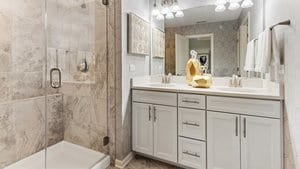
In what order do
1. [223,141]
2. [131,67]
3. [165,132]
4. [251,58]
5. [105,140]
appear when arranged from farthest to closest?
[131,67] < [105,140] < [165,132] < [251,58] < [223,141]

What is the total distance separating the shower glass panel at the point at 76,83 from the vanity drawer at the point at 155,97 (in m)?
0.38

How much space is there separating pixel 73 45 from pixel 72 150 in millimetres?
1383

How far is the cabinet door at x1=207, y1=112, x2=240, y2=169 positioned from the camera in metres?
1.74

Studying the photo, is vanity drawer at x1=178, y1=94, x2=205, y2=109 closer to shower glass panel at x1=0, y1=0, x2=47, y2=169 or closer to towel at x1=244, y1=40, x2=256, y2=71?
towel at x1=244, y1=40, x2=256, y2=71

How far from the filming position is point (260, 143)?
163 cm

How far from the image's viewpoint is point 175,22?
272 cm

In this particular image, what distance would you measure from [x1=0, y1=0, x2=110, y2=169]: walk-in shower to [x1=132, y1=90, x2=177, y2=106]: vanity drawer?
38 cm

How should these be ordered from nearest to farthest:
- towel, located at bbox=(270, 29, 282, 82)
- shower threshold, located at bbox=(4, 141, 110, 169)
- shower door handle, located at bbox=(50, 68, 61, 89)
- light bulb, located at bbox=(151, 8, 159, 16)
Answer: towel, located at bbox=(270, 29, 282, 82) → shower threshold, located at bbox=(4, 141, 110, 169) → shower door handle, located at bbox=(50, 68, 61, 89) → light bulb, located at bbox=(151, 8, 159, 16)

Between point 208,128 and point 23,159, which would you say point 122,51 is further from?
point 23,159

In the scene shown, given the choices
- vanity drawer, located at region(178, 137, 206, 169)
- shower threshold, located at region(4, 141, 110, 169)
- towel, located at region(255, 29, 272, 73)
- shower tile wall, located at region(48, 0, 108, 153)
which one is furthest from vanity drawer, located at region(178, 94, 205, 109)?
shower threshold, located at region(4, 141, 110, 169)

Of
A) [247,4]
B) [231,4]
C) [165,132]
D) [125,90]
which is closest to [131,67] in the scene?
[125,90]

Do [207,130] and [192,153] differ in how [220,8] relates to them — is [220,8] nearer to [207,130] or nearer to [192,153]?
[207,130]

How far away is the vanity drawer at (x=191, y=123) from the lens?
1.91m

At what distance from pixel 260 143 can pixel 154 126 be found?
1.05 m
